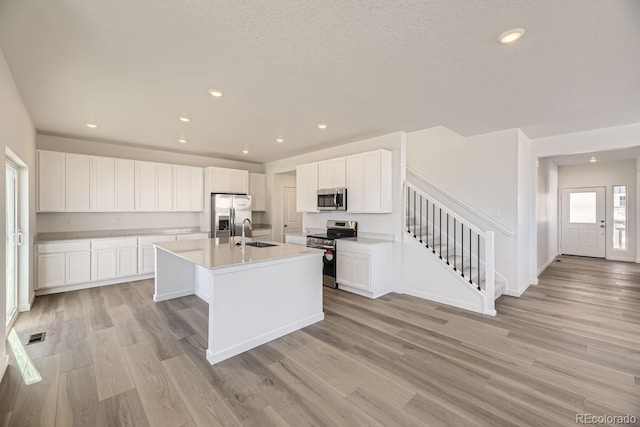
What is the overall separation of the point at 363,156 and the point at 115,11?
362 centimetres

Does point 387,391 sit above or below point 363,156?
below

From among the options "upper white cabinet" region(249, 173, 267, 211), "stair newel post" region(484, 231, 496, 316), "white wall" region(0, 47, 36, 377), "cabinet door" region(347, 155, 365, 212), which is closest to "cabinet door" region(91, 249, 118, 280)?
"white wall" region(0, 47, 36, 377)

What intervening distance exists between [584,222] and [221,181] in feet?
32.7

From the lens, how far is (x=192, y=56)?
2.30m

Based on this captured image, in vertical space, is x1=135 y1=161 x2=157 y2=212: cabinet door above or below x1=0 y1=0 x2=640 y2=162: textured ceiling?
below

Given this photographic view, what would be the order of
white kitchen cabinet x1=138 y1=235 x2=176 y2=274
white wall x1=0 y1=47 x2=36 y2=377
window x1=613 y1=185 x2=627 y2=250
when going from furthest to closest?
window x1=613 y1=185 x2=627 y2=250 < white kitchen cabinet x1=138 y1=235 x2=176 y2=274 < white wall x1=0 y1=47 x2=36 y2=377

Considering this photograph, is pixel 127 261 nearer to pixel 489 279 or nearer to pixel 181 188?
pixel 181 188

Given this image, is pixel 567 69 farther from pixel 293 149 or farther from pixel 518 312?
pixel 293 149

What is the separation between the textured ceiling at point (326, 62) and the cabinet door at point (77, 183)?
0.90 metres

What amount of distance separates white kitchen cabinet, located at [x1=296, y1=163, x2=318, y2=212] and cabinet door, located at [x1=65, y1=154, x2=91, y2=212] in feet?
12.7

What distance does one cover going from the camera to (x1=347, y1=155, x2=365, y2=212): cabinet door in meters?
4.78

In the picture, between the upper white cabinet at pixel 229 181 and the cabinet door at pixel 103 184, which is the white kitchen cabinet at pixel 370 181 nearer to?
the upper white cabinet at pixel 229 181

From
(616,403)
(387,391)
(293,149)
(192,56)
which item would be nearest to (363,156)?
(293,149)

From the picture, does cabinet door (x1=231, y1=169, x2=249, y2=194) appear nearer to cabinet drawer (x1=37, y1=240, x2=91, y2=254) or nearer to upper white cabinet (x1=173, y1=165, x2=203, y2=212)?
upper white cabinet (x1=173, y1=165, x2=203, y2=212)
